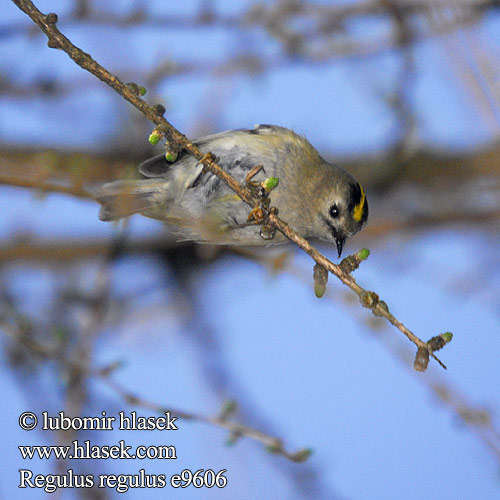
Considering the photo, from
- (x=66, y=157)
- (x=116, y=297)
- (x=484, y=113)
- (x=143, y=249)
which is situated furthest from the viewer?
(x=143, y=249)

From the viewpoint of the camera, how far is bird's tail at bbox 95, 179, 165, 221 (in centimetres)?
291

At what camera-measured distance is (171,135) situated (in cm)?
208

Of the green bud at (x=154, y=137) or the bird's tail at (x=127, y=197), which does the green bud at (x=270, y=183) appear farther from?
the bird's tail at (x=127, y=197)

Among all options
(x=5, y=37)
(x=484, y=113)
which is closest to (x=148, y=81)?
(x=5, y=37)

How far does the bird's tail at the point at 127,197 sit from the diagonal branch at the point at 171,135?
30.0 inches

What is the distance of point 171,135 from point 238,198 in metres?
1.24

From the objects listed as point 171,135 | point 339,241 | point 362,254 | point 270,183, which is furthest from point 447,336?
point 339,241

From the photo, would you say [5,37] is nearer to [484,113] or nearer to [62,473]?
[62,473]

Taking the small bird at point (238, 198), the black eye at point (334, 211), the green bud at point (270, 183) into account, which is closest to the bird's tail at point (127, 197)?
the small bird at point (238, 198)

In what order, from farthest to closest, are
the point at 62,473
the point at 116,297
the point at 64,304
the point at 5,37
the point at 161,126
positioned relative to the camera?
the point at 116,297, the point at 64,304, the point at 5,37, the point at 62,473, the point at 161,126

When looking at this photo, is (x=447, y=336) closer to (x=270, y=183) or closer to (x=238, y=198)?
(x=270, y=183)

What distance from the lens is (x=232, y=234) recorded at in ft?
10.5

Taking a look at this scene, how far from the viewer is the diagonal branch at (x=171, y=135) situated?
1.87 m

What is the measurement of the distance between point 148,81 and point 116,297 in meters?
1.27
